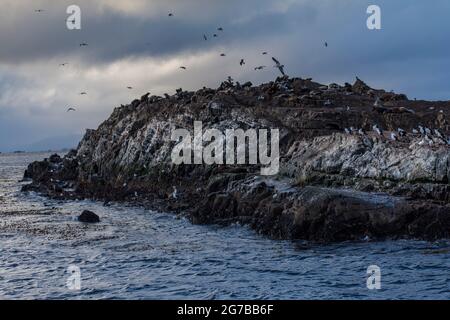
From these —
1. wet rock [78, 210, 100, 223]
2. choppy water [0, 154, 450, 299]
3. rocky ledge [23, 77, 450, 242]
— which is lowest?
choppy water [0, 154, 450, 299]

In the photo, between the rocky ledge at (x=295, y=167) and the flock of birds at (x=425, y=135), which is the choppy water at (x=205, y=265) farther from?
the flock of birds at (x=425, y=135)

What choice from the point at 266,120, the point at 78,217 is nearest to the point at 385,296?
the point at 78,217

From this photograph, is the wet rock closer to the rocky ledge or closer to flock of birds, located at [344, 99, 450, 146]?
the rocky ledge

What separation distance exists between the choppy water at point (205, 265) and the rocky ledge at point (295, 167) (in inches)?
59.8

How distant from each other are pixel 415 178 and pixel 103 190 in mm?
31256

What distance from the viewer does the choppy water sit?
21.7m

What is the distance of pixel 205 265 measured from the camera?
85.9ft

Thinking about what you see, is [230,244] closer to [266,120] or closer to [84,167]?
[266,120]

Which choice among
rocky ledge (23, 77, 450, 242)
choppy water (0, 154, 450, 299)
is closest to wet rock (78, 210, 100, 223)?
choppy water (0, 154, 450, 299)

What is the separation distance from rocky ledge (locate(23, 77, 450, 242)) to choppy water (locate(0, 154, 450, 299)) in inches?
59.8

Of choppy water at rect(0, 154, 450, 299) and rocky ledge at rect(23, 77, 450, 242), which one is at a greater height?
rocky ledge at rect(23, 77, 450, 242)

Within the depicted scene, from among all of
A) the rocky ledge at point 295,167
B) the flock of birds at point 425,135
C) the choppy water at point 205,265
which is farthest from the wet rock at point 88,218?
the flock of birds at point 425,135

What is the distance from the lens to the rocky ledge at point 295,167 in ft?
97.1
